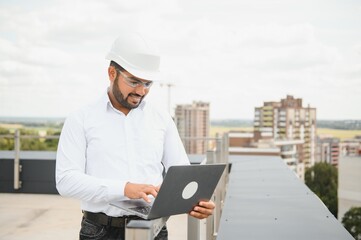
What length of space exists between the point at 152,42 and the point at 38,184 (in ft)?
19.3

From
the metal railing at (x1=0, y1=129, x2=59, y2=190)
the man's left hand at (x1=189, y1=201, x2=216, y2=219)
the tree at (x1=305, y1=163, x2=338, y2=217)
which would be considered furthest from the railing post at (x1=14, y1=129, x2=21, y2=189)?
the tree at (x1=305, y1=163, x2=338, y2=217)

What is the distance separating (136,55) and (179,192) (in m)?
0.52

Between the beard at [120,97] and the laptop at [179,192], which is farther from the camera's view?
the beard at [120,97]

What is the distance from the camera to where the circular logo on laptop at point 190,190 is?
142 centimetres

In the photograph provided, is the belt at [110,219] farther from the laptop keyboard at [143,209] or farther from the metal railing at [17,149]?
the metal railing at [17,149]

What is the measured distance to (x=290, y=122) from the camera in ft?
341

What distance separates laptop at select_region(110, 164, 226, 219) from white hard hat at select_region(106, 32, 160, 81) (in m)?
0.39

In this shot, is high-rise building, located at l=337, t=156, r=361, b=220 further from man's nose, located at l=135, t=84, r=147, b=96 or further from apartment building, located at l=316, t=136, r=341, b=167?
apartment building, located at l=316, t=136, r=341, b=167

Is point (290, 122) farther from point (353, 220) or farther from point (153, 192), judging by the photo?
point (153, 192)

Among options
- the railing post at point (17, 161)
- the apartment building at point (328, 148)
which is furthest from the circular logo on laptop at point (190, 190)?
the apartment building at point (328, 148)

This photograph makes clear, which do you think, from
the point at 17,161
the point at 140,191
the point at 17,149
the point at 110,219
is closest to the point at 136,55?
the point at 140,191

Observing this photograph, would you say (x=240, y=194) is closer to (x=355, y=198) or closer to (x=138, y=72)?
(x=138, y=72)

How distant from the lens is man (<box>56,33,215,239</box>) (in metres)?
1.57

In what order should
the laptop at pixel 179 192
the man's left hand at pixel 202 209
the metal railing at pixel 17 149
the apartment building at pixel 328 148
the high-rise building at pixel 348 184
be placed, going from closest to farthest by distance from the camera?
the laptop at pixel 179 192 < the man's left hand at pixel 202 209 < the metal railing at pixel 17 149 < the high-rise building at pixel 348 184 < the apartment building at pixel 328 148
